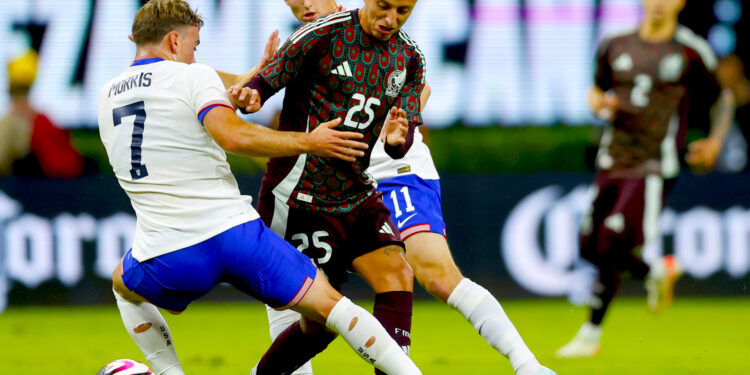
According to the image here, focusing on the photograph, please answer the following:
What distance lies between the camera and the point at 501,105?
11.8 metres

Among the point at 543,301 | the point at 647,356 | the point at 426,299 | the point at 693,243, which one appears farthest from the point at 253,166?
the point at 647,356

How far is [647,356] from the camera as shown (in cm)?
699

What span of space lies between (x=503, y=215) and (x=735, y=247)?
7.23 ft

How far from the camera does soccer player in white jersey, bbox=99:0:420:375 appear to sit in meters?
4.15

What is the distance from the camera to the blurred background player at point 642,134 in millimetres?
8055

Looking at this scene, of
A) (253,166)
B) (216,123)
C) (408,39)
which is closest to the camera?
(216,123)

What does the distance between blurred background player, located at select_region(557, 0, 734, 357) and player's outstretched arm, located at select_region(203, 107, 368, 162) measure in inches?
164

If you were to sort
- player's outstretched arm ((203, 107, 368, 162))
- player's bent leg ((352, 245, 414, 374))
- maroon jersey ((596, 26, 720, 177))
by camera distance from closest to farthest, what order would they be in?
player's outstretched arm ((203, 107, 368, 162)) < player's bent leg ((352, 245, 414, 374)) < maroon jersey ((596, 26, 720, 177))

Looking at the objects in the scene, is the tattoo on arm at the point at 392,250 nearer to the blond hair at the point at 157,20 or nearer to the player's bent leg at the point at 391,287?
the player's bent leg at the point at 391,287

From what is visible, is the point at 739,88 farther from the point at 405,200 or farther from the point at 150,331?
the point at 150,331

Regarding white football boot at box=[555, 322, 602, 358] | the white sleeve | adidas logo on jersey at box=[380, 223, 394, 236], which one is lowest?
white football boot at box=[555, 322, 602, 358]

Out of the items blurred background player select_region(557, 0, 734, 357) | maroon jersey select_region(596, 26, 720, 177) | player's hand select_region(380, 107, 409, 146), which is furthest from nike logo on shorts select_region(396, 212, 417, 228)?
maroon jersey select_region(596, 26, 720, 177)

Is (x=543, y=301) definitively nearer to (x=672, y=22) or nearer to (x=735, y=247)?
(x=735, y=247)

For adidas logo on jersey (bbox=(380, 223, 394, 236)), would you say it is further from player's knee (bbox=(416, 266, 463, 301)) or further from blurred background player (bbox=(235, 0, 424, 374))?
player's knee (bbox=(416, 266, 463, 301))
